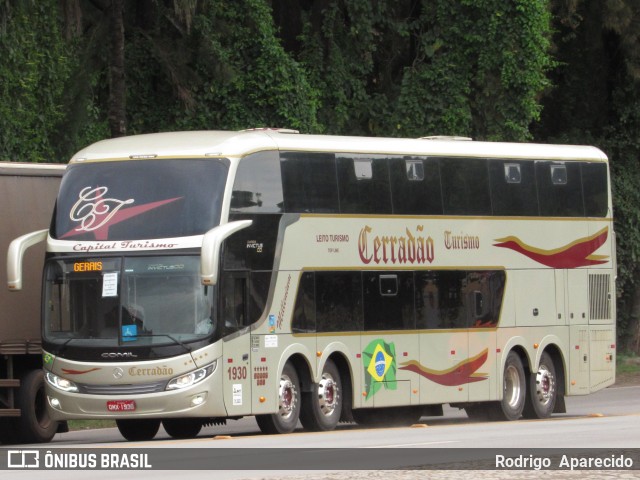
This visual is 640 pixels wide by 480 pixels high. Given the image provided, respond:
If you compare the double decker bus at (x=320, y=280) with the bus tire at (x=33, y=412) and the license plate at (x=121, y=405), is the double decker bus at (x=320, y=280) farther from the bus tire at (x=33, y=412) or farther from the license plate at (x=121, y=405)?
the bus tire at (x=33, y=412)

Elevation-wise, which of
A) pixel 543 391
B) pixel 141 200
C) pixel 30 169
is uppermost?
pixel 30 169

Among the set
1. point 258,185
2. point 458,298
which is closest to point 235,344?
point 258,185

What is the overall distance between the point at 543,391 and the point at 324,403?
223 inches

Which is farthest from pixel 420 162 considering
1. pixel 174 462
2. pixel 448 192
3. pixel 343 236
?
pixel 174 462

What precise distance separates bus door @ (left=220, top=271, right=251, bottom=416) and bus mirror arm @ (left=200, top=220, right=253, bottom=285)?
57 centimetres

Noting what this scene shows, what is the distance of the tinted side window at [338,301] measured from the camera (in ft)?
73.2

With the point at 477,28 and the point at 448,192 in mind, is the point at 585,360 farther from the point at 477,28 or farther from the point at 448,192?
the point at 477,28

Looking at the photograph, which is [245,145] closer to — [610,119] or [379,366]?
[379,366]

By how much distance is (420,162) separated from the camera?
24.3 m

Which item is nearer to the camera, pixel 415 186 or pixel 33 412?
pixel 33 412

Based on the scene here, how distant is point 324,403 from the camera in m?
22.3

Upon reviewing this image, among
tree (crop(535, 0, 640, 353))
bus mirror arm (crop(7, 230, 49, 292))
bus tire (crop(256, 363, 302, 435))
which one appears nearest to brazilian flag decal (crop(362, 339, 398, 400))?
bus tire (crop(256, 363, 302, 435))

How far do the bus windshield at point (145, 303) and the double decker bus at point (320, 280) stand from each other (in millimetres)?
23

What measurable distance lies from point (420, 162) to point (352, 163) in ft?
5.37
